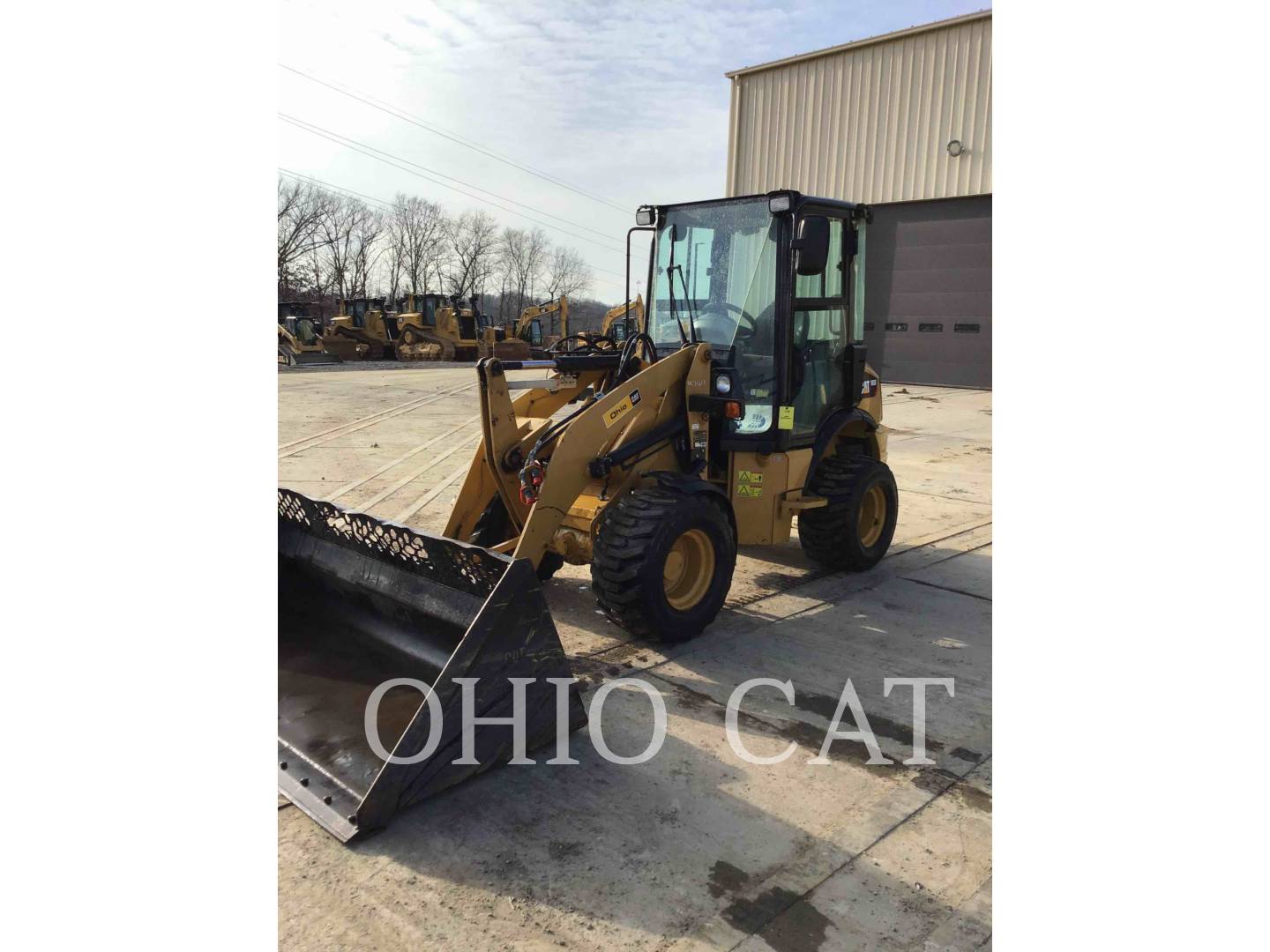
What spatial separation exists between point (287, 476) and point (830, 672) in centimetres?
718

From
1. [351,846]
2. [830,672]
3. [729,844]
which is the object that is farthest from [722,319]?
[351,846]

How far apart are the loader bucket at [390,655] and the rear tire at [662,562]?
956 millimetres

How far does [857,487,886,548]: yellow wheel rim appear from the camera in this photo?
646 cm

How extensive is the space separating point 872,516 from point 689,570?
7.09ft

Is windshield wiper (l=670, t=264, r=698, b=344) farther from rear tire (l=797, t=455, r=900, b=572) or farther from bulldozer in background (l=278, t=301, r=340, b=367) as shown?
bulldozer in background (l=278, t=301, r=340, b=367)

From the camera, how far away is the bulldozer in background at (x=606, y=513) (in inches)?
133

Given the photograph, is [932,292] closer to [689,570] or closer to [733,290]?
[733,290]

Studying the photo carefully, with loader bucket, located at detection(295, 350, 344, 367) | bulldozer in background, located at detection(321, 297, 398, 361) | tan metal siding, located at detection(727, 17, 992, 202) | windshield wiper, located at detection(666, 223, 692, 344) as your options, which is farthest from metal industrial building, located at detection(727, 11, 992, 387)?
loader bucket, located at detection(295, 350, 344, 367)

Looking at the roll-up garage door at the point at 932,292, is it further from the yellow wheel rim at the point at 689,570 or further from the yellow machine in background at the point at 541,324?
the yellow wheel rim at the point at 689,570

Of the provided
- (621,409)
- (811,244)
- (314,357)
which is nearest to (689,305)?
(811,244)

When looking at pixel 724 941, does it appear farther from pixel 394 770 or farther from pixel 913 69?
pixel 913 69

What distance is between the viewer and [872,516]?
6.56 metres

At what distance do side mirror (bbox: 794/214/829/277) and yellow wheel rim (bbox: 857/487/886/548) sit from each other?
2119 mm

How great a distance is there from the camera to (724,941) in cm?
261
